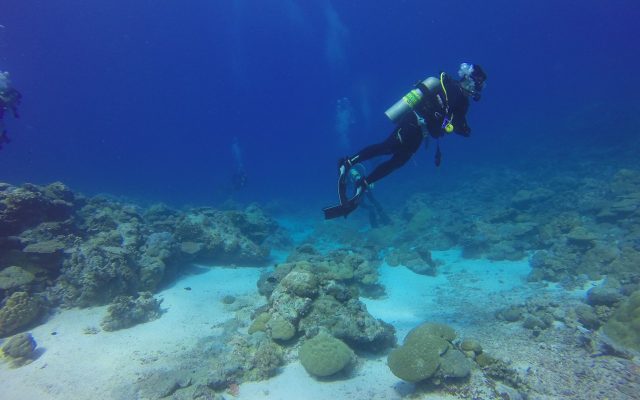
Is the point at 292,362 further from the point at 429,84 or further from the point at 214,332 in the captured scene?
the point at 429,84

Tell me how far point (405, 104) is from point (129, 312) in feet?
26.1

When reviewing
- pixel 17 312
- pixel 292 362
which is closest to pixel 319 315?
pixel 292 362

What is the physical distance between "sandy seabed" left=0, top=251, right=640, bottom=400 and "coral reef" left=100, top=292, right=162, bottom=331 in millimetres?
211

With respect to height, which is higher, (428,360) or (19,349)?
(428,360)

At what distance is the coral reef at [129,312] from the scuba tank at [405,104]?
7.46 meters

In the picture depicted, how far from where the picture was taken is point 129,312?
25.7ft

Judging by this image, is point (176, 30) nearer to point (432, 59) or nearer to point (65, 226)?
point (432, 59)

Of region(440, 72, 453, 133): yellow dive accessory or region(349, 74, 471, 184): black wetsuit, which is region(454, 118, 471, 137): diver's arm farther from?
region(440, 72, 453, 133): yellow dive accessory

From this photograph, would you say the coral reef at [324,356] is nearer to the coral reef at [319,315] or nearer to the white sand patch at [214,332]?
the white sand patch at [214,332]

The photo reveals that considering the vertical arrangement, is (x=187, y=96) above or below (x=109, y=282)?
above

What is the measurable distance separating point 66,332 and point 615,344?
11.3 meters

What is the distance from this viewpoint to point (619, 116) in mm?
33719

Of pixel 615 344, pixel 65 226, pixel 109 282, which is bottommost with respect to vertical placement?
pixel 615 344

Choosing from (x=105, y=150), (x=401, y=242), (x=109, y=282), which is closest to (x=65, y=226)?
(x=109, y=282)
